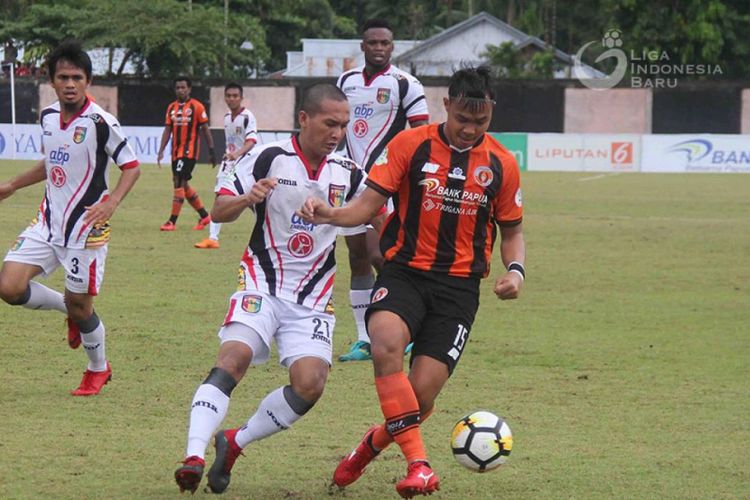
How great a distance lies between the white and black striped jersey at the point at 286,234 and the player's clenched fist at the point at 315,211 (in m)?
0.25

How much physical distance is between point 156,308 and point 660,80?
39.3m

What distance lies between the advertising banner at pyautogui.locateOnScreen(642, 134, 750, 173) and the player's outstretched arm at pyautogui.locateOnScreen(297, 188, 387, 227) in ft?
104

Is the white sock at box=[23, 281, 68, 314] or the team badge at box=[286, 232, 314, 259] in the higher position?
the team badge at box=[286, 232, 314, 259]

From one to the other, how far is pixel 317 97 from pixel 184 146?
13.5 m

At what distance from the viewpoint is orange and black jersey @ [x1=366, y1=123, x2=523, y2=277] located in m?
6.02

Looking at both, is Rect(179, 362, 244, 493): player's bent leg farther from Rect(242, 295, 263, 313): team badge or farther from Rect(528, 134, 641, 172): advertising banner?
Rect(528, 134, 641, 172): advertising banner

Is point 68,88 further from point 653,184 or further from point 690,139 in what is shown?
point 690,139

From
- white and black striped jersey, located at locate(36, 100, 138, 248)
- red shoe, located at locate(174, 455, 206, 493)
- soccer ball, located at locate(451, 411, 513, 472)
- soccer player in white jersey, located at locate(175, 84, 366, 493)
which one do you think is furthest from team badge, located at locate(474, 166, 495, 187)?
white and black striped jersey, located at locate(36, 100, 138, 248)

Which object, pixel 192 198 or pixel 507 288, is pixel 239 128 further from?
pixel 507 288

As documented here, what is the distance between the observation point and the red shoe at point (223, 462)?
19.2 feet

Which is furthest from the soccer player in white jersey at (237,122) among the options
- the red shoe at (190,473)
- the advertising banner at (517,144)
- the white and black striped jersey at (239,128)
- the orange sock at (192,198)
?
the advertising banner at (517,144)

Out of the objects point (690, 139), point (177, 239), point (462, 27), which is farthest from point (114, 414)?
point (462, 27)

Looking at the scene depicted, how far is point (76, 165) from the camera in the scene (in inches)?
314

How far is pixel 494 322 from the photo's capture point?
1139 cm
